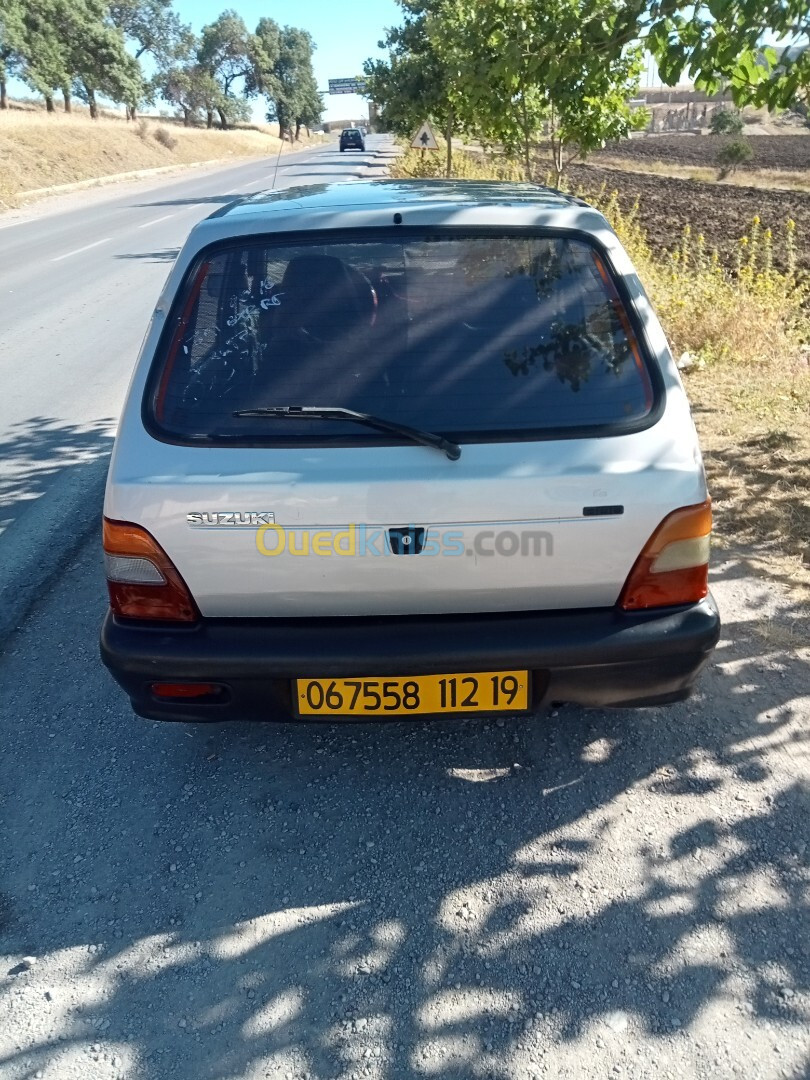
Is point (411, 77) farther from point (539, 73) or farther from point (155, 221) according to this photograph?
point (539, 73)

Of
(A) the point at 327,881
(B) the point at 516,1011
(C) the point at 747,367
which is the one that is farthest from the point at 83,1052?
(C) the point at 747,367

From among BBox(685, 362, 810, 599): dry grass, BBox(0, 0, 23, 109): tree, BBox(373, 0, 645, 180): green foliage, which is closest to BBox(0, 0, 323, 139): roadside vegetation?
BBox(0, 0, 23, 109): tree

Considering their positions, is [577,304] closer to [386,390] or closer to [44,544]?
[386,390]

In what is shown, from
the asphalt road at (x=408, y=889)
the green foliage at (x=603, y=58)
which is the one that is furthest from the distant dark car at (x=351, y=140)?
the asphalt road at (x=408, y=889)

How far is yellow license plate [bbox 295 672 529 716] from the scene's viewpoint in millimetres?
2568

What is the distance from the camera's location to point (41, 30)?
55.1 m

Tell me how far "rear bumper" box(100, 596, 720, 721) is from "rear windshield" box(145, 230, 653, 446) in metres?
0.55

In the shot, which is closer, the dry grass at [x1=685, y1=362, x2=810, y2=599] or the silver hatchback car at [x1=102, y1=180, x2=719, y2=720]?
the silver hatchback car at [x1=102, y1=180, x2=719, y2=720]

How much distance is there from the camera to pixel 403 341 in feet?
8.70

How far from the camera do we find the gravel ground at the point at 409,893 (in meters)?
2.11

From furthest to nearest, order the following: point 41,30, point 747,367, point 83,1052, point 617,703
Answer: point 41,30 < point 747,367 < point 617,703 < point 83,1052

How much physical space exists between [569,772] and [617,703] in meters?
0.49

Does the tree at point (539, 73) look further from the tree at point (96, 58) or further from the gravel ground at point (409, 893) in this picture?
the tree at point (96, 58)

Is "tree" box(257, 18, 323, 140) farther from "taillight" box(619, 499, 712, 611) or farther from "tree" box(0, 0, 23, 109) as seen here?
"taillight" box(619, 499, 712, 611)
